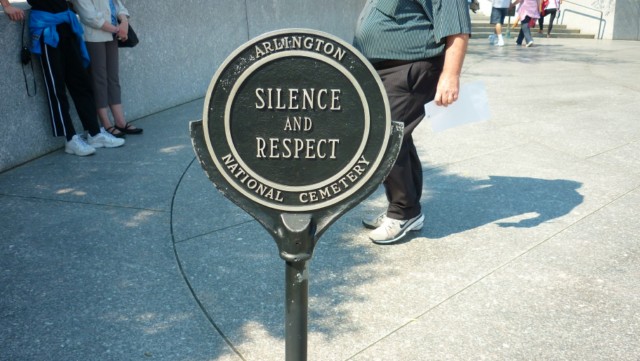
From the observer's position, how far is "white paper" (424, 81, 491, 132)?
3.61 metres

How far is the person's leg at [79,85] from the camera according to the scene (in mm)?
5445

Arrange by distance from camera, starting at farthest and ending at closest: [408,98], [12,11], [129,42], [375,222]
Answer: [129,42], [12,11], [375,222], [408,98]

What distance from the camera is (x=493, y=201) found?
15.0 ft

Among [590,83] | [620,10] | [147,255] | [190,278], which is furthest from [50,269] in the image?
[620,10]

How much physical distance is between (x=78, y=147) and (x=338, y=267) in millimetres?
3111

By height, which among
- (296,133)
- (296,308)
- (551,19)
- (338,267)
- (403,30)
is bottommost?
(338,267)

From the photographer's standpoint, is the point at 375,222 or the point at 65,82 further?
the point at 65,82

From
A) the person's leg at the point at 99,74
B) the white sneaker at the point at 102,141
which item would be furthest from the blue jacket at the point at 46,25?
the white sneaker at the point at 102,141

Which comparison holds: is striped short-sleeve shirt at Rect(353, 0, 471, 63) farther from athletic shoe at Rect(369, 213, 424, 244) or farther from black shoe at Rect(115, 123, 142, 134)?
black shoe at Rect(115, 123, 142, 134)

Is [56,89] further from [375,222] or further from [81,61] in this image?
[375,222]

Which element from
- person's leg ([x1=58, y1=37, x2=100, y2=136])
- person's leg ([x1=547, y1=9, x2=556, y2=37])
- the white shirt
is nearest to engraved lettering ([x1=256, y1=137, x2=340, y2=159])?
person's leg ([x1=58, y1=37, x2=100, y2=136])

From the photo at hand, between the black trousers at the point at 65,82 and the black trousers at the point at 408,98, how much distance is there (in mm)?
3155

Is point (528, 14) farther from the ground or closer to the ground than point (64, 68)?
farther from the ground

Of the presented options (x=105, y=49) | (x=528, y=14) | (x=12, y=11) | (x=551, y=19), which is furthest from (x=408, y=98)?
(x=551, y=19)
